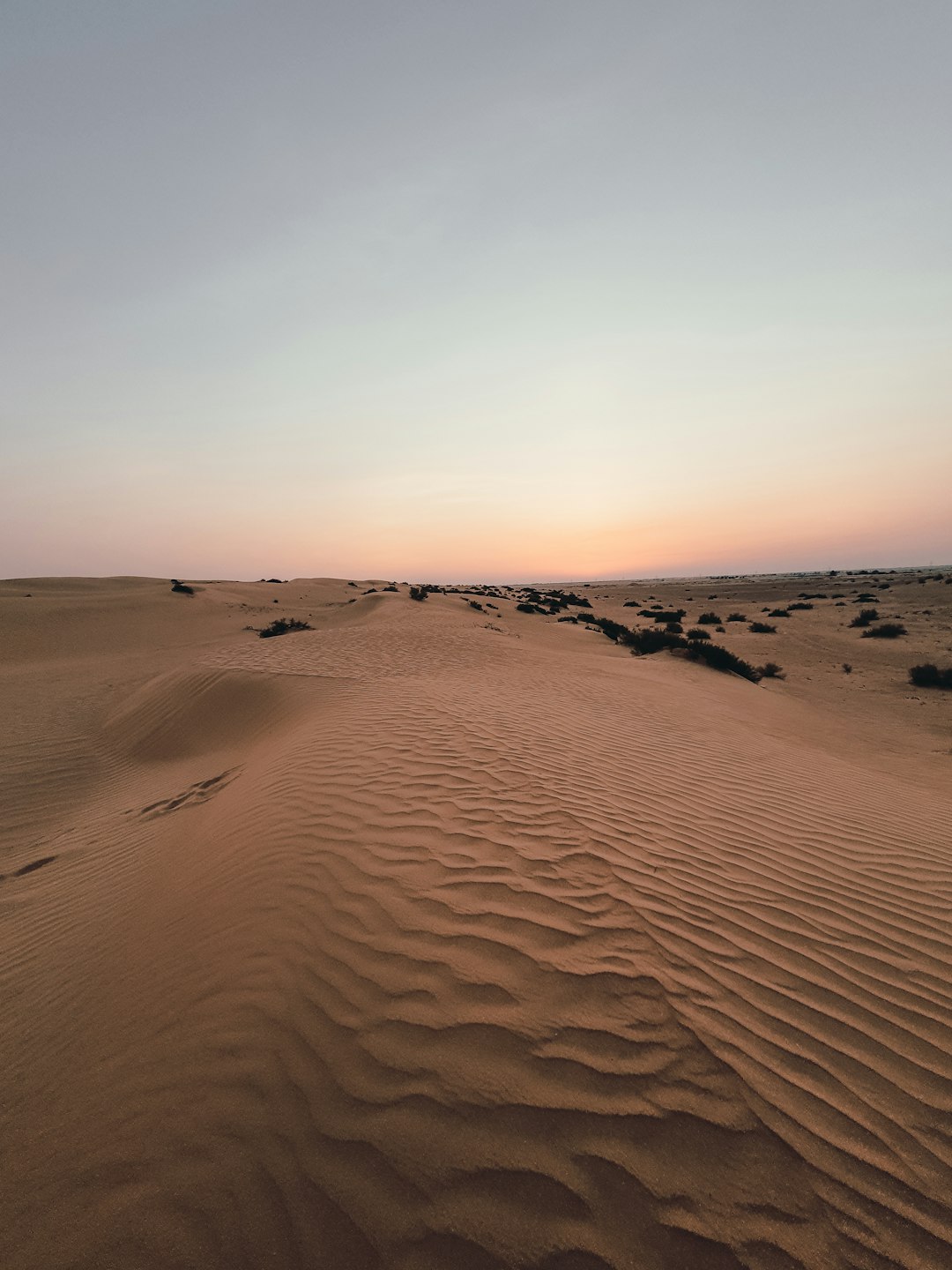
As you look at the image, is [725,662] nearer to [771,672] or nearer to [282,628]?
[771,672]

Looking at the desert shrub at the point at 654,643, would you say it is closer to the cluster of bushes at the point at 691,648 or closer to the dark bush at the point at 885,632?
the cluster of bushes at the point at 691,648

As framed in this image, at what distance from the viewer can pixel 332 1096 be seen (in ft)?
6.68

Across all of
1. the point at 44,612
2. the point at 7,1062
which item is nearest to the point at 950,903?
the point at 7,1062

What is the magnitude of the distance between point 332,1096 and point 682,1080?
4.44ft

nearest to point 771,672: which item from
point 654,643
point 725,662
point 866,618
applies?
point 725,662

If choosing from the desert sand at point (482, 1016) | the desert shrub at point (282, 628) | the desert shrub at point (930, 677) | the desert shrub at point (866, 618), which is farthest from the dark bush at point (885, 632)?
→ the desert shrub at point (282, 628)

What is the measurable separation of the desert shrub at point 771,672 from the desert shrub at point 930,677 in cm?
275

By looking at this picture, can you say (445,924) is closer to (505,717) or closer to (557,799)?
(557,799)

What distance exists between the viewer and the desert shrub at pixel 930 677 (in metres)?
12.5

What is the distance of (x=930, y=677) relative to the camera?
12711 millimetres

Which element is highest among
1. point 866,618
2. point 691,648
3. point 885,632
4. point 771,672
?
point 866,618

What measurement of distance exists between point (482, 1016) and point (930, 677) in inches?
591

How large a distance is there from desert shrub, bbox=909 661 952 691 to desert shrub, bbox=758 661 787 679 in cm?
275

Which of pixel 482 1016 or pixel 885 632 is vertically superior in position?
pixel 885 632
